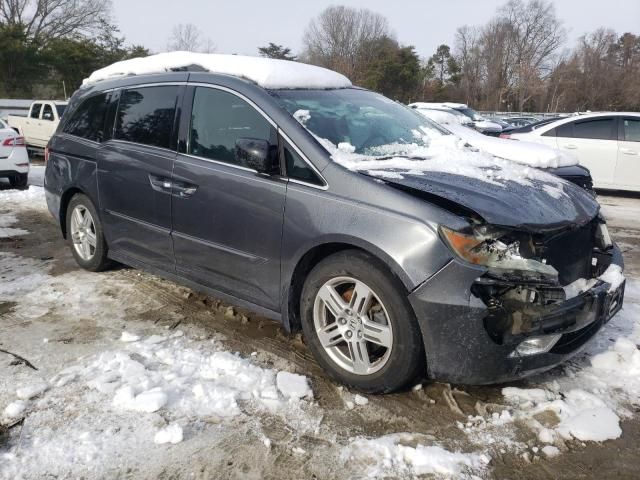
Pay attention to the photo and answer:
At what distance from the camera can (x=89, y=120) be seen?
15.9 ft

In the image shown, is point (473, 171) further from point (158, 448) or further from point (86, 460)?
point (86, 460)

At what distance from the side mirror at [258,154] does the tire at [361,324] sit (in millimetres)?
656

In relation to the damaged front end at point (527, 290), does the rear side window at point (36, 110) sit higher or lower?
higher

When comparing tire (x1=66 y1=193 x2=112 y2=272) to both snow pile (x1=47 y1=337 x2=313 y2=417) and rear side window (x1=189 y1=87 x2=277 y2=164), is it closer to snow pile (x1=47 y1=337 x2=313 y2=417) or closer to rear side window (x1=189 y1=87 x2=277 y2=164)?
rear side window (x1=189 y1=87 x2=277 y2=164)

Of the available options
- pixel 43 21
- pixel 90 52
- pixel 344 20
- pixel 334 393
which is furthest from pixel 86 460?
pixel 344 20

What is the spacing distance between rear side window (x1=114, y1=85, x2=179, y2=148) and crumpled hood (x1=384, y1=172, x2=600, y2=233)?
6.20 ft

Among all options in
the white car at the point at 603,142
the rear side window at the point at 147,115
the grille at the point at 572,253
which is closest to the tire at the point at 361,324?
the grille at the point at 572,253

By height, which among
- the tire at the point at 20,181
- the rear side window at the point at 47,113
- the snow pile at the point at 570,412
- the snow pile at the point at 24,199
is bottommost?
the snow pile at the point at 570,412

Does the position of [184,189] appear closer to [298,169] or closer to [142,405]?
[298,169]

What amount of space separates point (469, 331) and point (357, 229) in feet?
2.44

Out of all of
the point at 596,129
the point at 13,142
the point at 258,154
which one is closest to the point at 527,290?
the point at 258,154

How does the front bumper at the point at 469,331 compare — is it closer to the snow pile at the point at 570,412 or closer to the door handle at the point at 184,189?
the snow pile at the point at 570,412

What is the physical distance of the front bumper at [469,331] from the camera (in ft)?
8.52

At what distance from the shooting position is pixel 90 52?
3559cm
